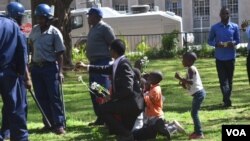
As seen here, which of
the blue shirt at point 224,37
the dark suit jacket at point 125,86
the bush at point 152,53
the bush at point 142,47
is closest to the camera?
the dark suit jacket at point 125,86

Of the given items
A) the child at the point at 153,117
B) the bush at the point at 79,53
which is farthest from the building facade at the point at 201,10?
the child at the point at 153,117

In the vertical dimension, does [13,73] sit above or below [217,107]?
above

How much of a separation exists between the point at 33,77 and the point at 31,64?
20cm

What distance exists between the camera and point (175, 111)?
11148mm

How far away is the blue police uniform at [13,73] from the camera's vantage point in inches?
276

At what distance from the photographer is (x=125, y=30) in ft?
103

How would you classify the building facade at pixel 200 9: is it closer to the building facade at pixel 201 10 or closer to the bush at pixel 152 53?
the building facade at pixel 201 10

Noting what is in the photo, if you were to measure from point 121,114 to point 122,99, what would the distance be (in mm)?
229

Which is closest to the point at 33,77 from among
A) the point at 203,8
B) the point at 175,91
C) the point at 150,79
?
the point at 150,79

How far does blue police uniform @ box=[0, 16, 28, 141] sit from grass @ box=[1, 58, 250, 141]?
1.41 m

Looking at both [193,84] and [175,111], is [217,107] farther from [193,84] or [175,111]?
[193,84]

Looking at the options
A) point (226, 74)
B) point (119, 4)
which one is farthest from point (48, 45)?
point (119, 4)

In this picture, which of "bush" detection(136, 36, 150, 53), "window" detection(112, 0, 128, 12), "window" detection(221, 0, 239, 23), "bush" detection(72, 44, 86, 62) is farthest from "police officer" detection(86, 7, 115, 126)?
"window" detection(112, 0, 128, 12)

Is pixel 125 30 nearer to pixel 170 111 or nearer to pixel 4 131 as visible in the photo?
pixel 170 111
